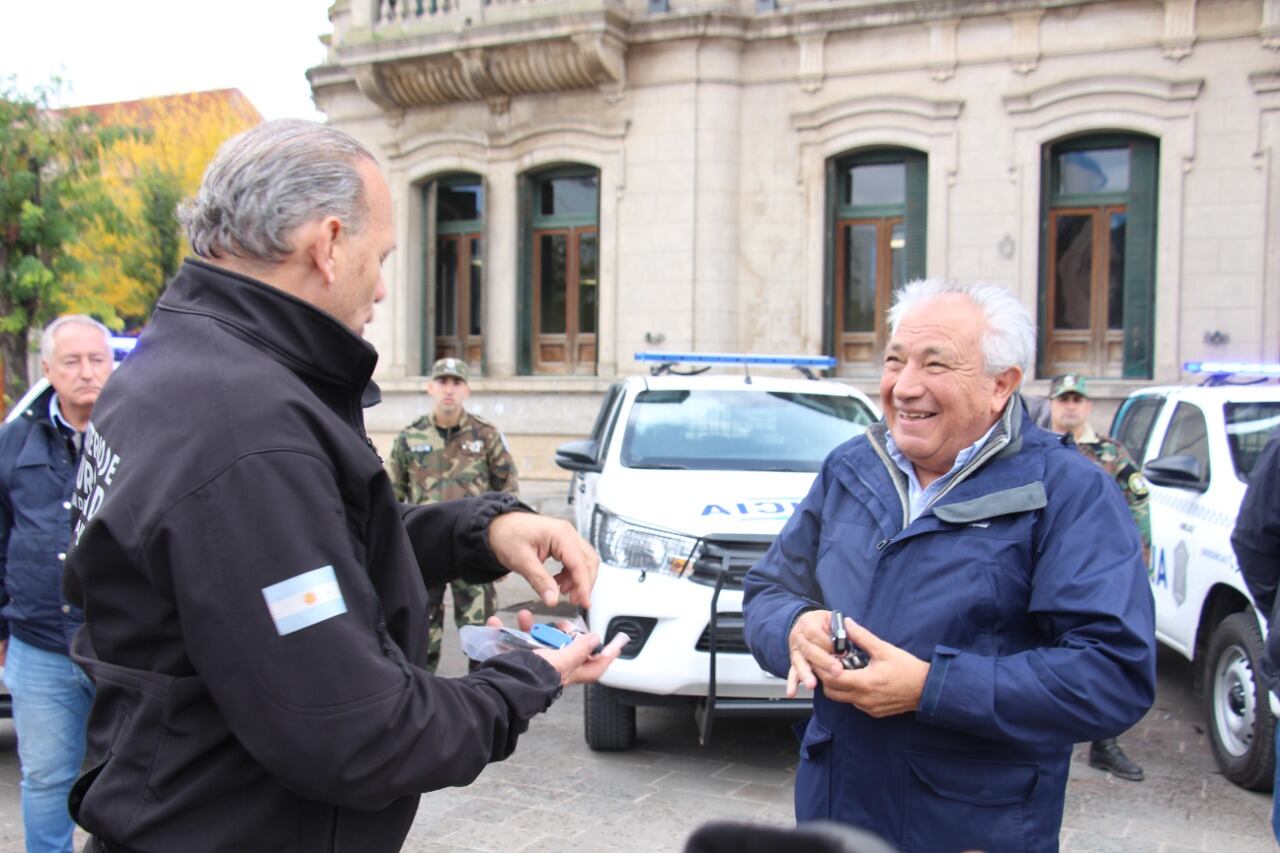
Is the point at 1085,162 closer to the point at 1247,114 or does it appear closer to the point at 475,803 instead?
the point at 1247,114

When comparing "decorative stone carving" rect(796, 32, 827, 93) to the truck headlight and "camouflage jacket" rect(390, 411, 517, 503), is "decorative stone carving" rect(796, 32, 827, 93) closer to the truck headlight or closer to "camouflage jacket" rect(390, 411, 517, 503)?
"camouflage jacket" rect(390, 411, 517, 503)

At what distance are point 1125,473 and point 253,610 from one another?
5.46m

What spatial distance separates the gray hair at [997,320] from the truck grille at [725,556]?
2537mm

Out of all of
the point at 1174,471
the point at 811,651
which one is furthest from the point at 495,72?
the point at 811,651

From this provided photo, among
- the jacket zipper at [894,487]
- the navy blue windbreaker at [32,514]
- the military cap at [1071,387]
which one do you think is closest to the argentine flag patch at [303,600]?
the jacket zipper at [894,487]

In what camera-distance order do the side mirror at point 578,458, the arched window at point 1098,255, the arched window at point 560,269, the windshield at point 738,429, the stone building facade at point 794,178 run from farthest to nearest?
the arched window at point 560,269 → the arched window at point 1098,255 → the stone building facade at point 794,178 → the side mirror at point 578,458 → the windshield at point 738,429

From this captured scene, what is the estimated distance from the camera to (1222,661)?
5.44m

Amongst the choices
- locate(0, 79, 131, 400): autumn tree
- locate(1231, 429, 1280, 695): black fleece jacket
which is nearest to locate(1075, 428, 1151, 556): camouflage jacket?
locate(1231, 429, 1280, 695): black fleece jacket

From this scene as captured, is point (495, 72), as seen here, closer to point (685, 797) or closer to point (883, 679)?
point (685, 797)

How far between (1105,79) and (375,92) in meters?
10.1

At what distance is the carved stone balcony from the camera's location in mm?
14461

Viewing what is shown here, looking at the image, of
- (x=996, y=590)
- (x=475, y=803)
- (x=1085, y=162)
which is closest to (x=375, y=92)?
(x=1085, y=162)

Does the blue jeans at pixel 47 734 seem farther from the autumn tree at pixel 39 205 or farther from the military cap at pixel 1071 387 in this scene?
the autumn tree at pixel 39 205

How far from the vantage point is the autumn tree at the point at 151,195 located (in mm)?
18141
